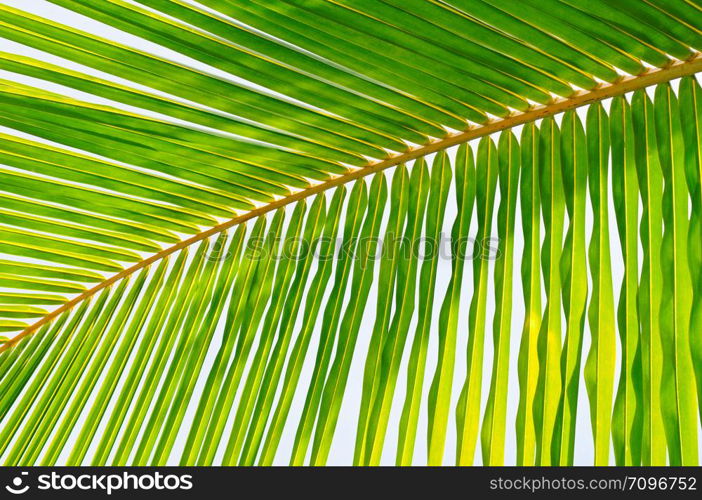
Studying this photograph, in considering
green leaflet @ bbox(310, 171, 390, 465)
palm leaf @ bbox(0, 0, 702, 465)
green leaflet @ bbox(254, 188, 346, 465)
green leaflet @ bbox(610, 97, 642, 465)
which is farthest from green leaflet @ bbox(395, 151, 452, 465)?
green leaflet @ bbox(610, 97, 642, 465)

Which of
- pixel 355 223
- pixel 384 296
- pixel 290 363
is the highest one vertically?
pixel 355 223

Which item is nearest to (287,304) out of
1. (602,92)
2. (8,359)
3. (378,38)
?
(378,38)

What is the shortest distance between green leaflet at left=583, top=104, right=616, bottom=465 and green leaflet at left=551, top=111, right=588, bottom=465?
0.06 ft

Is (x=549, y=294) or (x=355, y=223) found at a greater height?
(x=355, y=223)

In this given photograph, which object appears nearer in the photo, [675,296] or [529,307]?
[675,296]

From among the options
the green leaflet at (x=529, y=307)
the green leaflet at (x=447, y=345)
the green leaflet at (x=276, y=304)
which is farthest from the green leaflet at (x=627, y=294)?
the green leaflet at (x=276, y=304)

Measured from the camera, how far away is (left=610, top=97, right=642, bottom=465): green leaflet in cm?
95

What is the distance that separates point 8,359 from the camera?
1.66m

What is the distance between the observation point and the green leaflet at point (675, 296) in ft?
3.01

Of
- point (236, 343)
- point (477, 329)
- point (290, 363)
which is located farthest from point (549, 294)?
point (236, 343)

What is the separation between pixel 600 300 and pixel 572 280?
6cm

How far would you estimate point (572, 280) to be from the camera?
3.55 feet

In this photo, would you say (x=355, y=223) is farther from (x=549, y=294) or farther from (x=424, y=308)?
(x=549, y=294)
